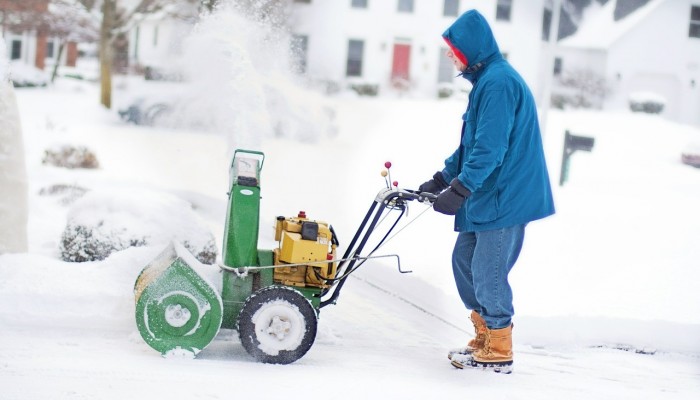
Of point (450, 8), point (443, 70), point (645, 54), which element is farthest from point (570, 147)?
point (450, 8)

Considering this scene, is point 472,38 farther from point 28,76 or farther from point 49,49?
point 28,76

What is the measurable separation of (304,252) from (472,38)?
3.11ft

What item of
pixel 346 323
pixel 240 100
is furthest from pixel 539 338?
pixel 240 100

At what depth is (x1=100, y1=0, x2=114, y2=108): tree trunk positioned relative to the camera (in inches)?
289

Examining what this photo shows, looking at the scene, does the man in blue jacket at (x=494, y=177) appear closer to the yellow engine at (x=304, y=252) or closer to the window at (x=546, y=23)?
the yellow engine at (x=304, y=252)

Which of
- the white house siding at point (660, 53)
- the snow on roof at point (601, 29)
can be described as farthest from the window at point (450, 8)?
the white house siding at point (660, 53)

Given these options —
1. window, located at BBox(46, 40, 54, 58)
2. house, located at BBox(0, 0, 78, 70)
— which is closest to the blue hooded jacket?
house, located at BBox(0, 0, 78, 70)

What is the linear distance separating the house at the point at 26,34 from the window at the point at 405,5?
290cm

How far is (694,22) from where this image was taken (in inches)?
220

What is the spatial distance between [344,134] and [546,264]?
191 centimetres

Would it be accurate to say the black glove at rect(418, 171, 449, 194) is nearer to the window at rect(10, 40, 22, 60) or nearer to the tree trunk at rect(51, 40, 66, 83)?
the window at rect(10, 40, 22, 60)

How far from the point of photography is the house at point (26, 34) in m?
6.80

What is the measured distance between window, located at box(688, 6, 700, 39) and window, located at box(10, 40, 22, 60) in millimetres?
4806

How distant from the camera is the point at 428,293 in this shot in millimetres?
4719
